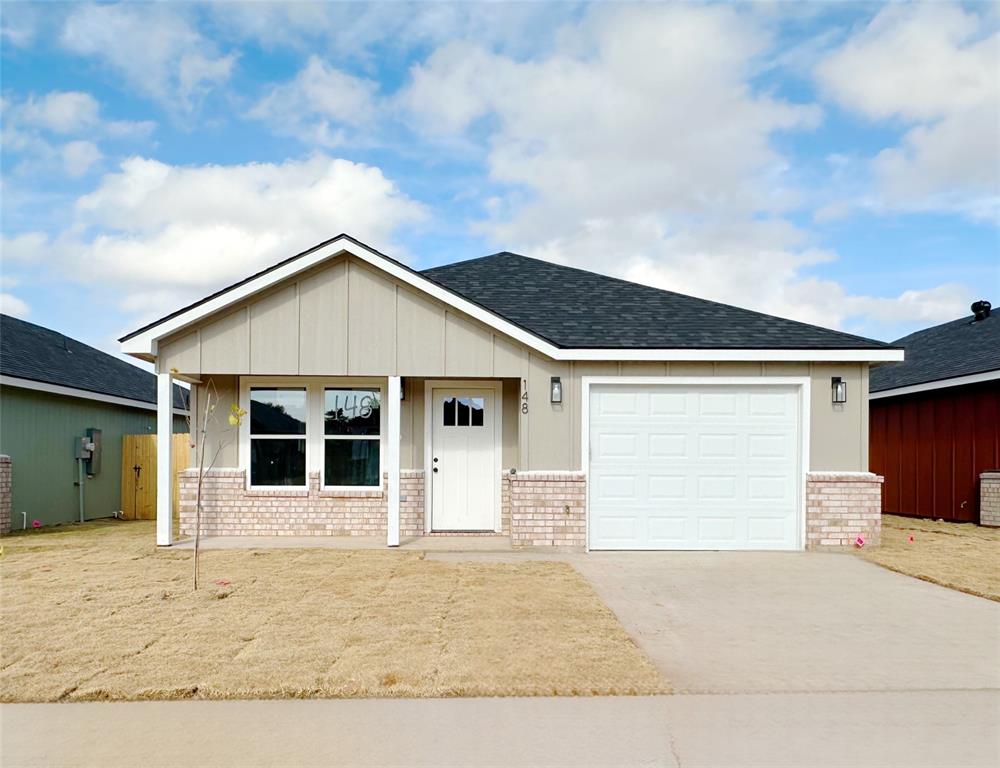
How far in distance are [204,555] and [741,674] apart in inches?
283

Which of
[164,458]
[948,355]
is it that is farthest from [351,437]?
[948,355]

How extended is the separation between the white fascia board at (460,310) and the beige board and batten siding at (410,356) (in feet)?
0.62

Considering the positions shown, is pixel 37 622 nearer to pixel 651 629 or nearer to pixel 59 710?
pixel 59 710

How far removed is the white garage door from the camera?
10391 millimetres

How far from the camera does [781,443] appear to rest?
10.5 m

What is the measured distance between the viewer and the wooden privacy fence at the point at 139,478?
16.2 meters

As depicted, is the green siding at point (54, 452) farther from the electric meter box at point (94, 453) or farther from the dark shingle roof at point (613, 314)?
the dark shingle roof at point (613, 314)

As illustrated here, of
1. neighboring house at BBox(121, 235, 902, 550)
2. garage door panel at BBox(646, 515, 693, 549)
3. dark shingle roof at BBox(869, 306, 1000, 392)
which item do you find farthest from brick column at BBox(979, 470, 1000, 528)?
garage door panel at BBox(646, 515, 693, 549)

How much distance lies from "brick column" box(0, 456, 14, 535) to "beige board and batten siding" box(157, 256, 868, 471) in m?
4.72

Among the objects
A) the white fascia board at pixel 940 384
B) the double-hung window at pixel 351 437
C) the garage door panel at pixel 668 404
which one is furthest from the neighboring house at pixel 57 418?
the white fascia board at pixel 940 384

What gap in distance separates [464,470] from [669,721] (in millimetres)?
7757

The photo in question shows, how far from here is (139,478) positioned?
16359 millimetres

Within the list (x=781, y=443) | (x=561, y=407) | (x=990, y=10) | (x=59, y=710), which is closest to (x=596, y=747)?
(x=59, y=710)

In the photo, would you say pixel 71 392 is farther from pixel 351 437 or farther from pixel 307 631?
pixel 307 631
